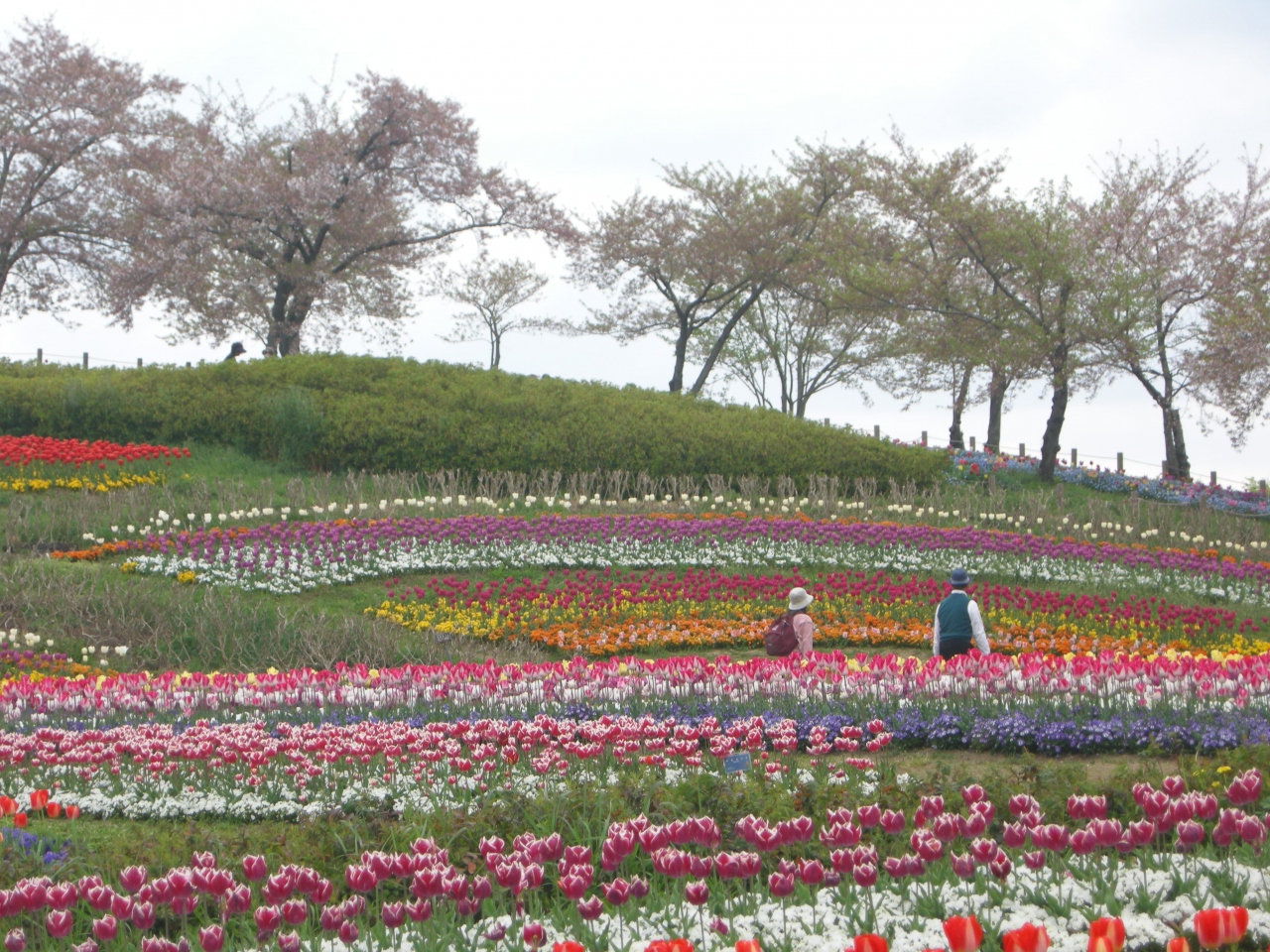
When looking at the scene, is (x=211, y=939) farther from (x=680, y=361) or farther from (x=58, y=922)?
(x=680, y=361)

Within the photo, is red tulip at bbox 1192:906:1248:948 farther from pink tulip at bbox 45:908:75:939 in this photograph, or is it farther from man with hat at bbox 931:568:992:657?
man with hat at bbox 931:568:992:657

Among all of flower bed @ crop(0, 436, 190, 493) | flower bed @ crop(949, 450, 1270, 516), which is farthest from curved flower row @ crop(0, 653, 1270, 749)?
flower bed @ crop(949, 450, 1270, 516)

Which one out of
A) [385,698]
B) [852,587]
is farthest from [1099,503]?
[385,698]

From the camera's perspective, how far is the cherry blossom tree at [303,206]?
87.4 ft

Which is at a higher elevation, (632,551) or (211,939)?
(632,551)

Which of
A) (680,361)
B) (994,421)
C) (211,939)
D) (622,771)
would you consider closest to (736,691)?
(622,771)

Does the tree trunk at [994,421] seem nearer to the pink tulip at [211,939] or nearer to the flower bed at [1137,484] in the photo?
the flower bed at [1137,484]

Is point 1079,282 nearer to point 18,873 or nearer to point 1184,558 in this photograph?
point 1184,558

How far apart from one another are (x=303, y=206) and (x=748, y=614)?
1801 centimetres

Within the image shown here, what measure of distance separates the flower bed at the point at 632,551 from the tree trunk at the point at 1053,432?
10250mm

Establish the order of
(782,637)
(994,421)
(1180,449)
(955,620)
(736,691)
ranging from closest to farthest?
(736,691) → (955,620) → (782,637) → (1180,449) → (994,421)

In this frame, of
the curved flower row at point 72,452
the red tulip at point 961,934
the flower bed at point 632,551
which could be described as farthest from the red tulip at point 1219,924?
the curved flower row at point 72,452

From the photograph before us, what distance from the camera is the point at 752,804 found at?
4805 millimetres

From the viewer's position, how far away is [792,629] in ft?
33.0
